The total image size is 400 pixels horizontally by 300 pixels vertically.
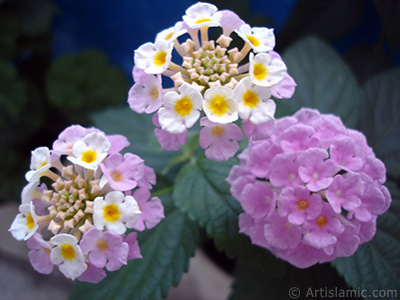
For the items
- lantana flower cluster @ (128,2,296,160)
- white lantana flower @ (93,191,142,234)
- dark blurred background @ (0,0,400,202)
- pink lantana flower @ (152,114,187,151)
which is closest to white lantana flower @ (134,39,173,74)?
lantana flower cluster @ (128,2,296,160)

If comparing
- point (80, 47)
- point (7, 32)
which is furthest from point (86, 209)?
point (80, 47)

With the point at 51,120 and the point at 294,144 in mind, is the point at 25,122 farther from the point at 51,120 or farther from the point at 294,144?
the point at 294,144

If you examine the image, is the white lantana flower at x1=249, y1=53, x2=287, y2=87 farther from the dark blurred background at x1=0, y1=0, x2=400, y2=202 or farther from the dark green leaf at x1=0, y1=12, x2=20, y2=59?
the dark green leaf at x1=0, y1=12, x2=20, y2=59

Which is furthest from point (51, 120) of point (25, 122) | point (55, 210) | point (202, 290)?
point (55, 210)

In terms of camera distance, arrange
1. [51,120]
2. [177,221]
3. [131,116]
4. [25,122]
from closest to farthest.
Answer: [177,221]
[131,116]
[25,122]
[51,120]

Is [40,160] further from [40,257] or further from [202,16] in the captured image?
[202,16]

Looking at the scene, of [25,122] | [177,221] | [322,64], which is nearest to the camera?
[177,221]
